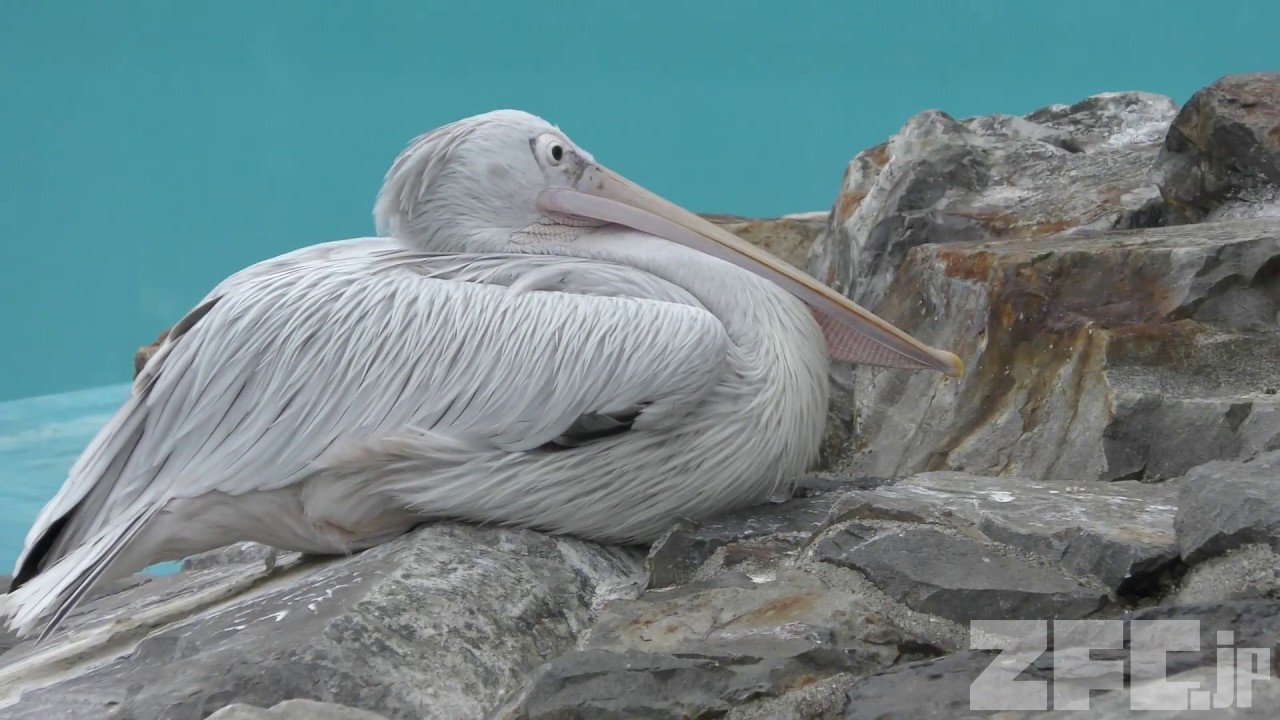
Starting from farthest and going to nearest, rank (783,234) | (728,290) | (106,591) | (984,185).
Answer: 1. (783,234)
2. (984,185)
3. (106,591)
4. (728,290)

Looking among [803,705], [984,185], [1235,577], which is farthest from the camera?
[984,185]

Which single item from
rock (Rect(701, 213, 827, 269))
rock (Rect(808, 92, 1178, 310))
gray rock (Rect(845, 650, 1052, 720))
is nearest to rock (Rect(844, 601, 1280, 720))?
gray rock (Rect(845, 650, 1052, 720))

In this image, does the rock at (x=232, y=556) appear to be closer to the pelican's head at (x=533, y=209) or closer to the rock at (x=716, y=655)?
the pelican's head at (x=533, y=209)

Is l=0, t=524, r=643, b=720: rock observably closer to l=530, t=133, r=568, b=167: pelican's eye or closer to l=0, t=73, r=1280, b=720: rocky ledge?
l=0, t=73, r=1280, b=720: rocky ledge

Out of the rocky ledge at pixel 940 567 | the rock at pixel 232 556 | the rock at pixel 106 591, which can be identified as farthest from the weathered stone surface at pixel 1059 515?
the rock at pixel 106 591

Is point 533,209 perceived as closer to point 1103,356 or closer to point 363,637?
point 363,637

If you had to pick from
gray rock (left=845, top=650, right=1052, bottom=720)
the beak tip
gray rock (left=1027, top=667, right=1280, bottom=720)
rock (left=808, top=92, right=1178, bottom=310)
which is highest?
rock (left=808, top=92, right=1178, bottom=310)

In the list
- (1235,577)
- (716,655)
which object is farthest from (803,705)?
(1235,577)

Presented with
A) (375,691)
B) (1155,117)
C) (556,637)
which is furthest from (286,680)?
(1155,117)

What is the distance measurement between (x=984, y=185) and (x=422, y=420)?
268 centimetres

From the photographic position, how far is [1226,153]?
3.99 metres

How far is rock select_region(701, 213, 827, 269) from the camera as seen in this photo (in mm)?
6332

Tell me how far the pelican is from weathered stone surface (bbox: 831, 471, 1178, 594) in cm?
36

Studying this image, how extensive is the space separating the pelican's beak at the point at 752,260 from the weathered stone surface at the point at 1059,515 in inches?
12.0
